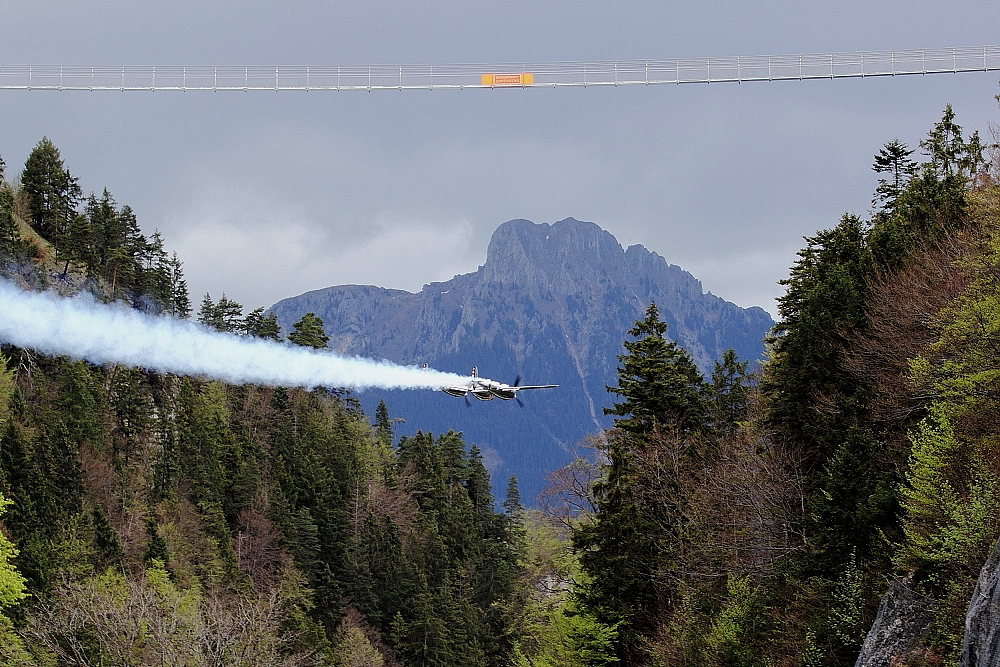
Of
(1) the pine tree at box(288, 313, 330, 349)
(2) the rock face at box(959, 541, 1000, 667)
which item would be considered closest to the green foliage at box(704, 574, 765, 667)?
(2) the rock face at box(959, 541, 1000, 667)

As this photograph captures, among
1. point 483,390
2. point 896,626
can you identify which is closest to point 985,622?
point 896,626

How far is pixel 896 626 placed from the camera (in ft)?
97.8

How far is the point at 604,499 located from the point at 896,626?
70.5 feet

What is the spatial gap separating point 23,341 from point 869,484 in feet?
176

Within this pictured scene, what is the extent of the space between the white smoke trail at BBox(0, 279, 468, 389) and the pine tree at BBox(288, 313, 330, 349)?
30.8 metres

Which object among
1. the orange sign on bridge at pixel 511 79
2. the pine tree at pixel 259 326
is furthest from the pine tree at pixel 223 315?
the orange sign on bridge at pixel 511 79

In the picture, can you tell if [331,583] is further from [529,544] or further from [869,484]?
[869,484]

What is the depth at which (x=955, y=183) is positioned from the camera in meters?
48.9

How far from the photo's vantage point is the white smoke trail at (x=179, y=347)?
203ft

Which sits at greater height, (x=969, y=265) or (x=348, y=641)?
(x=969, y=265)

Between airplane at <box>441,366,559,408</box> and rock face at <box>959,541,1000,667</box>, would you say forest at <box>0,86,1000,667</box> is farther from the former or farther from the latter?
airplane at <box>441,366,559,408</box>

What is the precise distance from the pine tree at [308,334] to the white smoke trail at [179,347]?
30.8 m

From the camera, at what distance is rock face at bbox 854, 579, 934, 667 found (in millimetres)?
29172

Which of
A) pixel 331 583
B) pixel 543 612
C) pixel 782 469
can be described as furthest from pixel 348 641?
pixel 782 469
